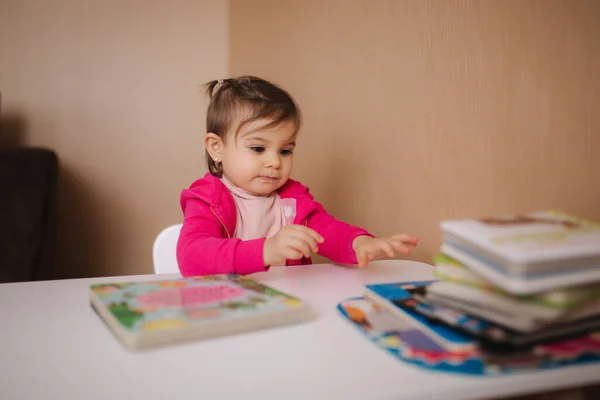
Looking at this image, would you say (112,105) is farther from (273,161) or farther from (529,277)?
(529,277)

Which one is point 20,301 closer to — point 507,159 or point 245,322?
point 245,322

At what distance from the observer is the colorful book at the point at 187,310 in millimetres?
515

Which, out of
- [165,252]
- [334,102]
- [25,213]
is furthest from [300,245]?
[25,213]

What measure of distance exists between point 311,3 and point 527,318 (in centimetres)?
131

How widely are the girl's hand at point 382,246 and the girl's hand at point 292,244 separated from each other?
135mm

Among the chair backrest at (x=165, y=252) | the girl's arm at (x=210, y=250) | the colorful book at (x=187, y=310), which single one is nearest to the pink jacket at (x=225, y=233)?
the girl's arm at (x=210, y=250)

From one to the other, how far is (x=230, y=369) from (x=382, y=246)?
0.43 metres

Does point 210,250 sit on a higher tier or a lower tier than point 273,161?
lower

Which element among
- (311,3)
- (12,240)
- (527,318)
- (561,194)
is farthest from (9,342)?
(311,3)

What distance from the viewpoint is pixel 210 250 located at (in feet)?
2.78

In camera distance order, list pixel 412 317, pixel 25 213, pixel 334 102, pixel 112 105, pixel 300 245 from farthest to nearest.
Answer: pixel 112 105, pixel 25 213, pixel 334 102, pixel 300 245, pixel 412 317

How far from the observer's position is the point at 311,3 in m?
1.54

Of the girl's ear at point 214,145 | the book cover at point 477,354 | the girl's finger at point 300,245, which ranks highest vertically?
the girl's ear at point 214,145

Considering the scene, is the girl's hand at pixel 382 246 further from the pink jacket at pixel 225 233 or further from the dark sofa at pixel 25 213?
the dark sofa at pixel 25 213
